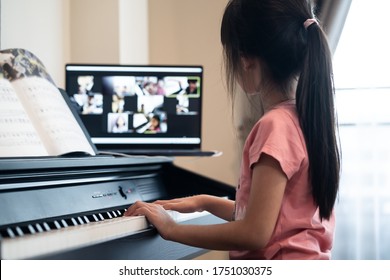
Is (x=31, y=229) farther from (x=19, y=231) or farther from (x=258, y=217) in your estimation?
(x=258, y=217)

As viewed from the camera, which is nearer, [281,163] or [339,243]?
[281,163]

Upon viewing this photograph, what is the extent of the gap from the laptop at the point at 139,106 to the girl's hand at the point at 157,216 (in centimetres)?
112

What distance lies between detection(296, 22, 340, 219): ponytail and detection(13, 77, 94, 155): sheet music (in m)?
0.63

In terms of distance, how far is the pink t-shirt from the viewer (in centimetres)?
119

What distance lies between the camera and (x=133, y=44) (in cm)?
323

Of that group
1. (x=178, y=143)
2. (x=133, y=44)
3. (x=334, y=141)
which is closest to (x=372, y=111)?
(x=178, y=143)

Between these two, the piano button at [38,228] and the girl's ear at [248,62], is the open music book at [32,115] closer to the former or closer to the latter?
the piano button at [38,228]

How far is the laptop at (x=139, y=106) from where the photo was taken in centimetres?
258

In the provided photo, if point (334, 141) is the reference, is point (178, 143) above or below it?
below

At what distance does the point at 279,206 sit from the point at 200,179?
0.96 m

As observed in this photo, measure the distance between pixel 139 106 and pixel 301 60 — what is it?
4.56 ft

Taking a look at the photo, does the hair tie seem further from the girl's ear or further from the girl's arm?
the girl's arm

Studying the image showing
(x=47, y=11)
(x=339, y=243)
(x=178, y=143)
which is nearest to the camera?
(x=178, y=143)

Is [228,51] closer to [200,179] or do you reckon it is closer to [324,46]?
[324,46]
